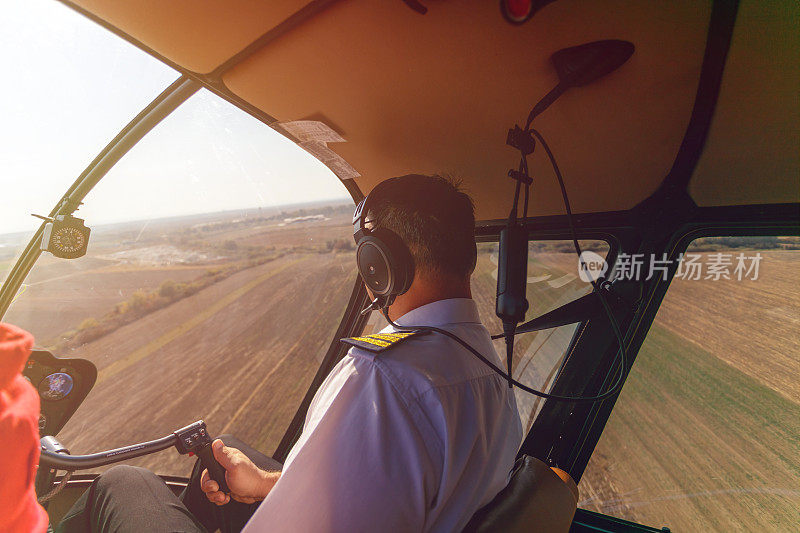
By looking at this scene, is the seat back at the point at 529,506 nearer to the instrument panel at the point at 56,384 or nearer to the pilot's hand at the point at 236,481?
the pilot's hand at the point at 236,481

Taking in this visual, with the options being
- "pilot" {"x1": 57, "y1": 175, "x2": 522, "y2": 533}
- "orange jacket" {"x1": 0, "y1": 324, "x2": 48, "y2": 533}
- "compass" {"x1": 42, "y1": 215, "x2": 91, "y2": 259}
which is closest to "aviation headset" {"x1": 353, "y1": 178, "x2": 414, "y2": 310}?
"pilot" {"x1": 57, "y1": 175, "x2": 522, "y2": 533}

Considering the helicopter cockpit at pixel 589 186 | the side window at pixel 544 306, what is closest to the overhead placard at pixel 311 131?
the helicopter cockpit at pixel 589 186

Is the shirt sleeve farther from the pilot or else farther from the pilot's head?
the pilot's head

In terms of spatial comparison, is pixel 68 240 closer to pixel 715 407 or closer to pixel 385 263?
pixel 385 263

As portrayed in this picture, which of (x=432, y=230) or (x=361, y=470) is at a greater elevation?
(x=432, y=230)

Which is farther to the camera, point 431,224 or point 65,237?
point 65,237

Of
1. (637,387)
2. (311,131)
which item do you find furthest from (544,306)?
(311,131)

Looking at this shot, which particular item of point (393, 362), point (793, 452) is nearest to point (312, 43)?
point (393, 362)
